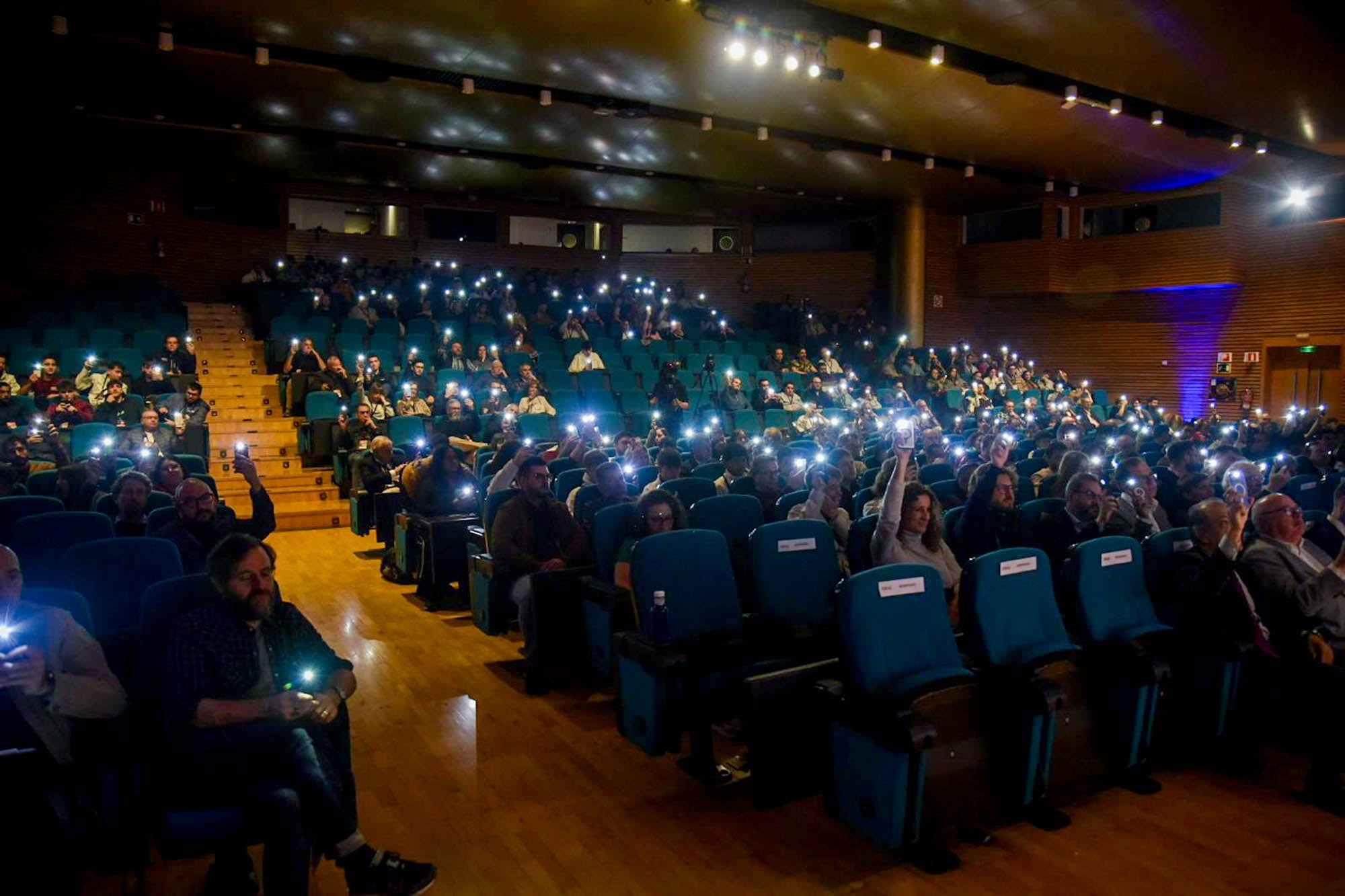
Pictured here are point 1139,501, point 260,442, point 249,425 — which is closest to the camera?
point 1139,501

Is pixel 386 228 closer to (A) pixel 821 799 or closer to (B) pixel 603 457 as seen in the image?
(B) pixel 603 457

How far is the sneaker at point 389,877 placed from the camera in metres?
2.37

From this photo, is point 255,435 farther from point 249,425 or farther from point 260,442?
point 249,425

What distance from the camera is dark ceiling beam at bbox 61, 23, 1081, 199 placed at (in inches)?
315

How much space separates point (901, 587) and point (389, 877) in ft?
5.74

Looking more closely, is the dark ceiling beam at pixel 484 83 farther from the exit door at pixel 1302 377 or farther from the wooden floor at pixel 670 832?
the wooden floor at pixel 670 832

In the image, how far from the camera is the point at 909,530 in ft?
12.1

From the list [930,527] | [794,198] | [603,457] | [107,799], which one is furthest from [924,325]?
[107,799]

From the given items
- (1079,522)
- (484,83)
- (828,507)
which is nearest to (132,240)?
(484,83)

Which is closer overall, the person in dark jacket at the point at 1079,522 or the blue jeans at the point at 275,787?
the blue jeans at the point at 275,787

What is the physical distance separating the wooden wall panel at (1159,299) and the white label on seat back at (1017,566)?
13245mm

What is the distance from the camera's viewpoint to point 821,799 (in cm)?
307

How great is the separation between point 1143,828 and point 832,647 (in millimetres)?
1183

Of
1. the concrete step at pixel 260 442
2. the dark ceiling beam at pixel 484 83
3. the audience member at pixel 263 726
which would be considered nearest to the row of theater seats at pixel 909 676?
the audience member at pixel 263 726
